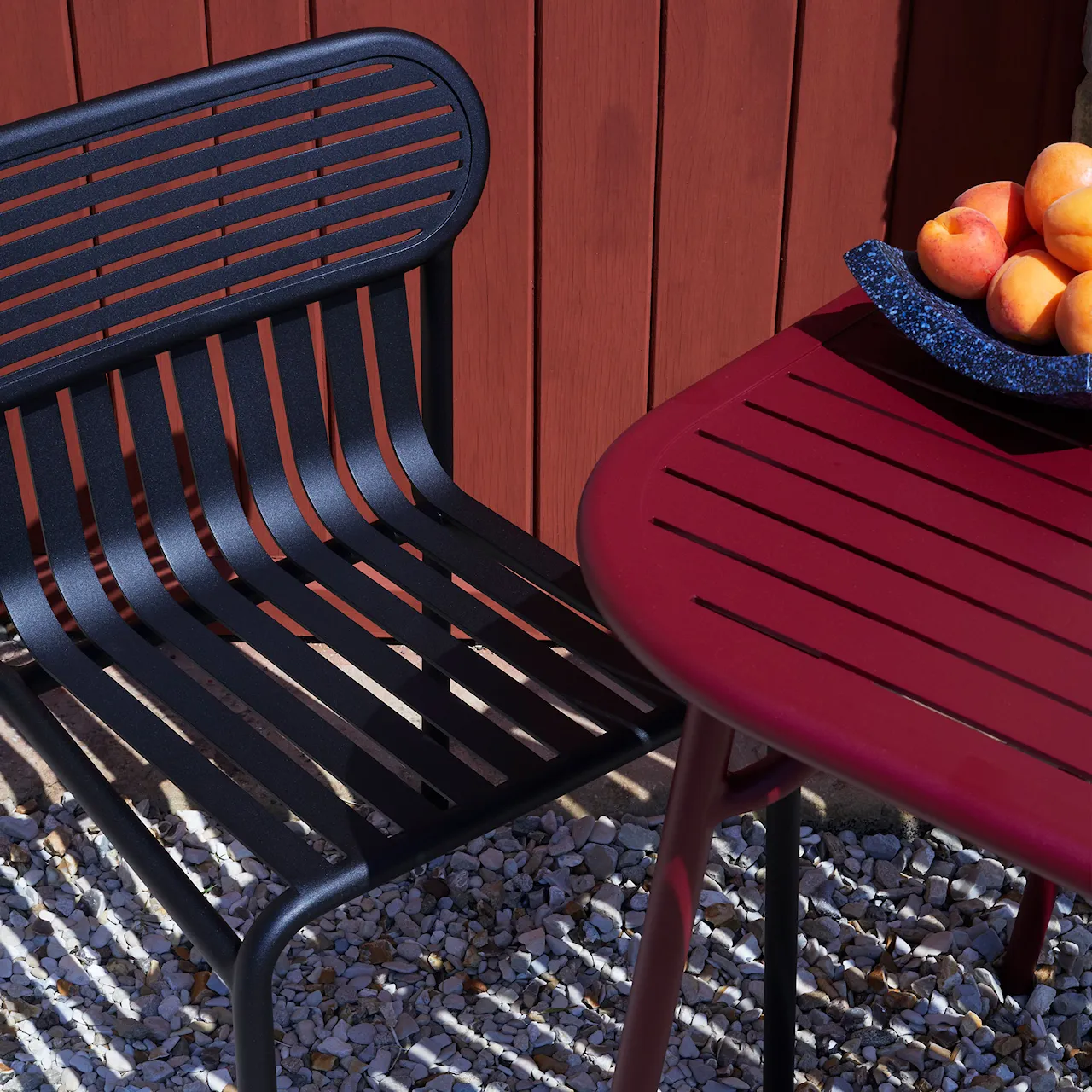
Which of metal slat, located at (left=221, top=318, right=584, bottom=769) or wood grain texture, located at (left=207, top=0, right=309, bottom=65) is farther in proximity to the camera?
wood grain texture, located at (left=207, top=0, right=309, bottom=65)

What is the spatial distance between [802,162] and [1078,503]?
3.41ft

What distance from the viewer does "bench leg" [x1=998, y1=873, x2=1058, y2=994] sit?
162cm

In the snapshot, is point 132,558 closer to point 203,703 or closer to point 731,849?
point 203,703

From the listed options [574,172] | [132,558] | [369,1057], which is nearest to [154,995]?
[369,1057]

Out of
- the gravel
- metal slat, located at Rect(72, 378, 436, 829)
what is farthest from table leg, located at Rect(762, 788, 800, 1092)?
metal slat, located at Rect(72, 378, 436, 829)

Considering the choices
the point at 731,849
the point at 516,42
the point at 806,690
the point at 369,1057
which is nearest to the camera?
the point at 806,690

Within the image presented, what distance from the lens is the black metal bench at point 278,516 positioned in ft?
3.73

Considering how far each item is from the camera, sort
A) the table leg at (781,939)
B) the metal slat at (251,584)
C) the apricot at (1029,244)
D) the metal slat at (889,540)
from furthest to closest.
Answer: the table leg at (781,939), the metal slat at (251,584), the apricot at (1029,244), the metal slat at (889,540)

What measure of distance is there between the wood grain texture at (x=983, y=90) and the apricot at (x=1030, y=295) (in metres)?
0.87

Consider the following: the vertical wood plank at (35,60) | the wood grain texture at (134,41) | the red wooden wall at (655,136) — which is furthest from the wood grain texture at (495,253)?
the vertical wood plank at (35,60)

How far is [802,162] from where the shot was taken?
6.18 ft

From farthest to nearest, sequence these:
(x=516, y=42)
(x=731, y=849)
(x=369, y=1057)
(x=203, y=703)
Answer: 1. (x=731, y=849)
2. (x=516, y=42)
3. (x=369, y=1057)
4. (x=203, y=703)

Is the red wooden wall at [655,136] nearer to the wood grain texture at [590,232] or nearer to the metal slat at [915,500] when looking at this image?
the wood grain texture at [590,232]

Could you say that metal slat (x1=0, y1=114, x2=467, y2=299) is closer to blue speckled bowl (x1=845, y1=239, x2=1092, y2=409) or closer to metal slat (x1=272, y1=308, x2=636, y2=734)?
metal slat (x1=272, y1=308, x2=636, y2=734)
